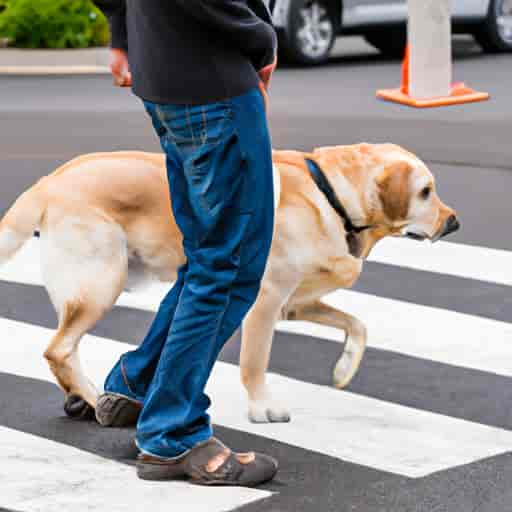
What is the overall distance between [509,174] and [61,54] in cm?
826

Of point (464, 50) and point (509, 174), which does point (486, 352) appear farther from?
point (464, 50)

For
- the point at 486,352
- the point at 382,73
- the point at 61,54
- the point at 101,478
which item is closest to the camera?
the point at 101,478

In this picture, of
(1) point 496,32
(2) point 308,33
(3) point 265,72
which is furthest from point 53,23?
(3) point 265,72

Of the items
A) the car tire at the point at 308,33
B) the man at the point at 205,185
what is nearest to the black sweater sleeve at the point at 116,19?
the man at the point at 205,185

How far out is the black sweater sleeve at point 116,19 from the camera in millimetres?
4863

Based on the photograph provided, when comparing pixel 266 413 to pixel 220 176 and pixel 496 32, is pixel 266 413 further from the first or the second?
pixel 496 32

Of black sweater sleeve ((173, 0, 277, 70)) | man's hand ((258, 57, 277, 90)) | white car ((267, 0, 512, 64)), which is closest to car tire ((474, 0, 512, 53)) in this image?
white car ((267, 0, 512, 64))

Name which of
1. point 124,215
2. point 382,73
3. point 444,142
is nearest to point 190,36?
point 124,215

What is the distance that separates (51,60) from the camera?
17547 mm

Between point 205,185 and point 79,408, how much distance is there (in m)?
1.26

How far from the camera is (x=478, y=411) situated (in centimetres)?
548

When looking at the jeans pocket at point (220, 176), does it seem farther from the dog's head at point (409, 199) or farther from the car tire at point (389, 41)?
the car tire at point (389, 41)

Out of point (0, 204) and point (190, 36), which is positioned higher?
point (190, 36)

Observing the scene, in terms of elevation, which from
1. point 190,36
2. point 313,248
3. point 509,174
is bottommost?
point 509,174
